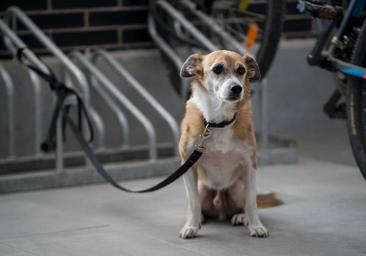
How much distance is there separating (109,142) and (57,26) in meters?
0.91

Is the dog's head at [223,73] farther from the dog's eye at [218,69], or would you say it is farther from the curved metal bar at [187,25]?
the curved metal bar at [187,25]

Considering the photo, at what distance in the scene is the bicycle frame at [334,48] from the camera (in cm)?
442

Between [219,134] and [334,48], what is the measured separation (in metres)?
0.96

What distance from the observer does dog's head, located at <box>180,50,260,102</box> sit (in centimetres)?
395

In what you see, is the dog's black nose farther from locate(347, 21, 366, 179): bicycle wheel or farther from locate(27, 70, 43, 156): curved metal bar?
locate(27, 70, 43, 156): curved metal bar

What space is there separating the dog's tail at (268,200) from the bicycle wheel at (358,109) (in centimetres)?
67

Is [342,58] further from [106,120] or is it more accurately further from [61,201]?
[106,120]

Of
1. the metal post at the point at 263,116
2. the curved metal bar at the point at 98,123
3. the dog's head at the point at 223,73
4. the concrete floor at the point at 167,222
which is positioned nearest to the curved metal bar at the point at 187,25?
the metal post at the point at 263,116

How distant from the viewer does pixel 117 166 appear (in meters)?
5.73

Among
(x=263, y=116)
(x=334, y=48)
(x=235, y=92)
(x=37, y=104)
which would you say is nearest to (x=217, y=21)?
(x=263, y=116)

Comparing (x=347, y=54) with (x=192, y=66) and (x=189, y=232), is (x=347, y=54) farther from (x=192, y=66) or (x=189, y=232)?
(x=189, y=232)

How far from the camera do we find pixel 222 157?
4234 mm

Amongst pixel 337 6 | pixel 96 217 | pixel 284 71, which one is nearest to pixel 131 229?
pixel 96 217

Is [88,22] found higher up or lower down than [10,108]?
higher up
